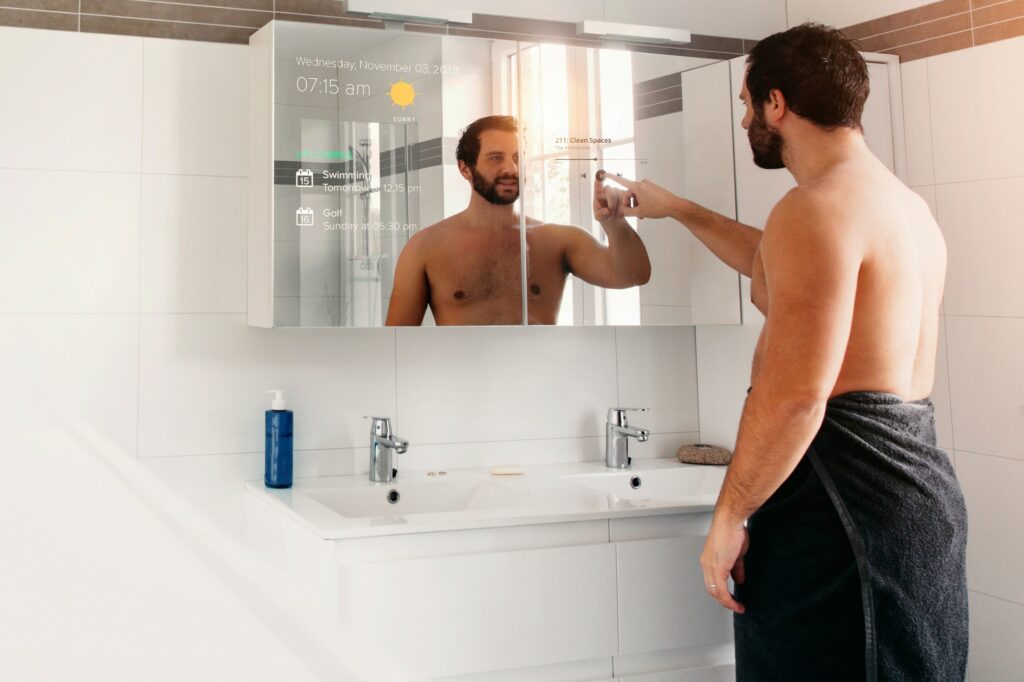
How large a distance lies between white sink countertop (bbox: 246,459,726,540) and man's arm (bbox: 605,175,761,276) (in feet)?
1.74

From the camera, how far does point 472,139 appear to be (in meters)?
2.01

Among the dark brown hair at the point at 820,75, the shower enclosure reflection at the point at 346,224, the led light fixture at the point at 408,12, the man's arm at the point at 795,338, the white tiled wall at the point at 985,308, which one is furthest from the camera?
the led light fixture at the point at 408,12

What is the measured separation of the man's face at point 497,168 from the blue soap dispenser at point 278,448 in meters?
0.65

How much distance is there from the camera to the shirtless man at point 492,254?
1.98m

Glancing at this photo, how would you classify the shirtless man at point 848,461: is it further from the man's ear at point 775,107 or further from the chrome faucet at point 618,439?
the chrome faucet at point 618,439

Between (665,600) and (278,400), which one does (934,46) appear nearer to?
(665,600)

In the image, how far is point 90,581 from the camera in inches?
75.2

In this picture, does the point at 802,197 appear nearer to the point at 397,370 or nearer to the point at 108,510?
the point at 397,370

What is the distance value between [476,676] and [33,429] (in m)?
1.06

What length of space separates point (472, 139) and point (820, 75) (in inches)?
30.8

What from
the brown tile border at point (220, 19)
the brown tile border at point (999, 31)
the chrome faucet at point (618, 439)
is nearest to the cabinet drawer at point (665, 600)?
the chrome faucet at point (618, 439)

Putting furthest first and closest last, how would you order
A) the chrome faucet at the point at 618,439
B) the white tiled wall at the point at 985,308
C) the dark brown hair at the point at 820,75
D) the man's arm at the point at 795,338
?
1. the chrome faucet at the point at 618,439
2. the white tiled wall at the point at 985,308
3. the dark brown hair at the point at 820,75
4. the man's arm at the point at 795,338

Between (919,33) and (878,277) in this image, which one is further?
(919,33)

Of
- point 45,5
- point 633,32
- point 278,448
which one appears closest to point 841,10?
point 633,32
